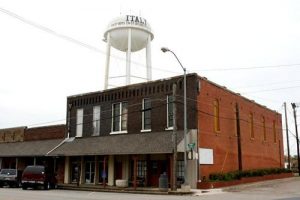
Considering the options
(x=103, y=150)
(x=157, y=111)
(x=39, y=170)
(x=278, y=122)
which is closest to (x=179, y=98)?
(x=157, y=111)

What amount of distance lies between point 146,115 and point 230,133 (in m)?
8.10

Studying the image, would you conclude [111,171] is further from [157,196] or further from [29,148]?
[157,196]

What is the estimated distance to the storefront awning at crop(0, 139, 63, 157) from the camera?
39312 mm

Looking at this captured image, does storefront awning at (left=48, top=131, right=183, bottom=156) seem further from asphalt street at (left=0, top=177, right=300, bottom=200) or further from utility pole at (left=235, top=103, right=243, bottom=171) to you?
utility pole at (left=235, top=103, right=243, bottom=171)

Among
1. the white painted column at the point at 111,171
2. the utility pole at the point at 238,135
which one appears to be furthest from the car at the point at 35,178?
the utility pole at the point at 238,135

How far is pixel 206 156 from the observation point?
105ft

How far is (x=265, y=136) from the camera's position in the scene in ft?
152

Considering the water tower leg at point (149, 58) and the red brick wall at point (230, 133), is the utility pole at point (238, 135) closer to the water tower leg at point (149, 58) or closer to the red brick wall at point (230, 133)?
the red brick wall at point (230, 133)

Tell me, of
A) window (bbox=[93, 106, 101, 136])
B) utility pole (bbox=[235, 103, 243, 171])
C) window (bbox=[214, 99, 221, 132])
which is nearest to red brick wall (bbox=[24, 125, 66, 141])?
window (bbox=[93, 106, 101, 136])

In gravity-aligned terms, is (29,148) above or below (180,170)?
above

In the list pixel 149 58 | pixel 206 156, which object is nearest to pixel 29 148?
pixel 149 58

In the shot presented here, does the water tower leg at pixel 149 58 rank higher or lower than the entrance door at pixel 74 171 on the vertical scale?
higher

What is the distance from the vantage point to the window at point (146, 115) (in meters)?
34.4

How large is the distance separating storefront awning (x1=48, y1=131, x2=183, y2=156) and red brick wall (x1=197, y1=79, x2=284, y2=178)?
3.06 m
